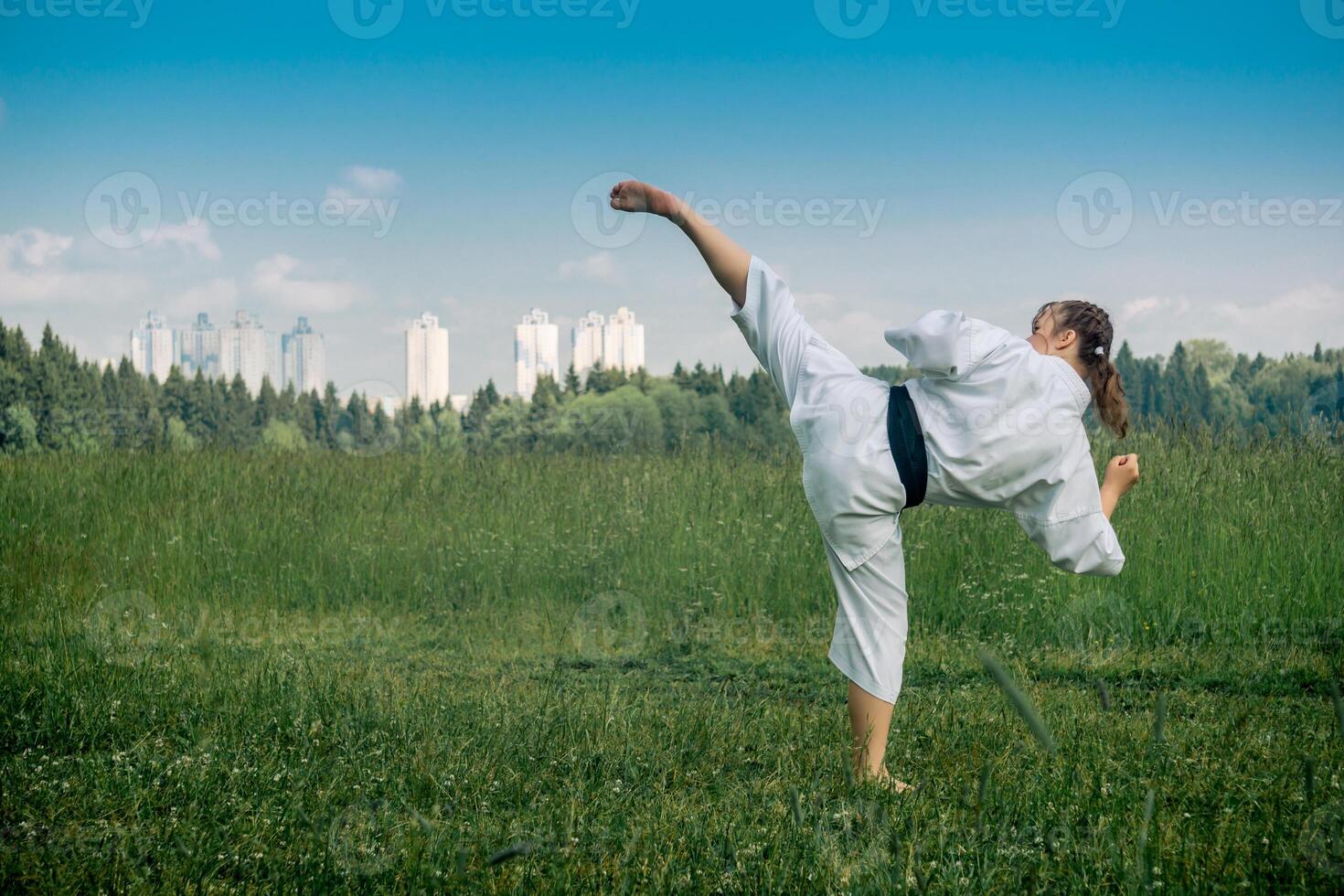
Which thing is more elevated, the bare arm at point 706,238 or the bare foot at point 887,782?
the bare arm at point 706,238

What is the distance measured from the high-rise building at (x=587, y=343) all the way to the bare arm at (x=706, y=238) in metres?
10.8

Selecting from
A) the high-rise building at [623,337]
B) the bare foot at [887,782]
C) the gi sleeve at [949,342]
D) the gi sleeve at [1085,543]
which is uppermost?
the high-rise building at [623,337]

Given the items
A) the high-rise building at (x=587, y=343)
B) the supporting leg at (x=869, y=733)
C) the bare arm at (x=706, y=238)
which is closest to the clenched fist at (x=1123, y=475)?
the supporting leg at (x=869, y=733)

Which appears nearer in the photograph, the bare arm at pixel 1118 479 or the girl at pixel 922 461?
the girl at pixel 922 461

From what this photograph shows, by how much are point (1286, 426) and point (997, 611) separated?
12.9ft

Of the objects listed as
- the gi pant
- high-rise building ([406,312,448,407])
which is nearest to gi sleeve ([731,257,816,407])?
the gi pant

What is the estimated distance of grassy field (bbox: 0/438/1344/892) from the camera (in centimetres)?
286

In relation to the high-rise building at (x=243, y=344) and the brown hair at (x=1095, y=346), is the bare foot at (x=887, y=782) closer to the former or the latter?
the brown hair at (x=1095, y=346)

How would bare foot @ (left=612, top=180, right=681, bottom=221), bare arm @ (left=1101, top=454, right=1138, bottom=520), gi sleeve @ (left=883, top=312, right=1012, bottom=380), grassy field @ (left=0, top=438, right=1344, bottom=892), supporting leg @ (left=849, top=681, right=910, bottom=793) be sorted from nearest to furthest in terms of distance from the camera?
grassy field @ (left=0, top=438, right=1344, bottom=892) < gi sleeve @ (left=883, top=312, right=1012, bottom=380) < supporting leg @ (left=849, top=681, right=910, bottom=793) < bare arm @ (left=1101, top=454, right=1138, bottom=520) < bare foot @ (left=612, top=180, right=681, bottom=221)

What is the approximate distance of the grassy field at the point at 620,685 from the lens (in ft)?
9.39

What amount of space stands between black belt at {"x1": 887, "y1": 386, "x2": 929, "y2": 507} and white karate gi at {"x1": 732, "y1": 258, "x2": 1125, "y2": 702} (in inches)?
0.8

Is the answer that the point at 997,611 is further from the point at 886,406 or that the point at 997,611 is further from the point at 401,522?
the point at 401,522

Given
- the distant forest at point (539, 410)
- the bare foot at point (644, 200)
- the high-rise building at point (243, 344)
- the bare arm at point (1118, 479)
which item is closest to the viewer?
the bare arm at point (1118, 479)

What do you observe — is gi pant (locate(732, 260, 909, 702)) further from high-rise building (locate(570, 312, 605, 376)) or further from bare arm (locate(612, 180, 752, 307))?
high-rise building (locate(570, 312, 605, 376))
